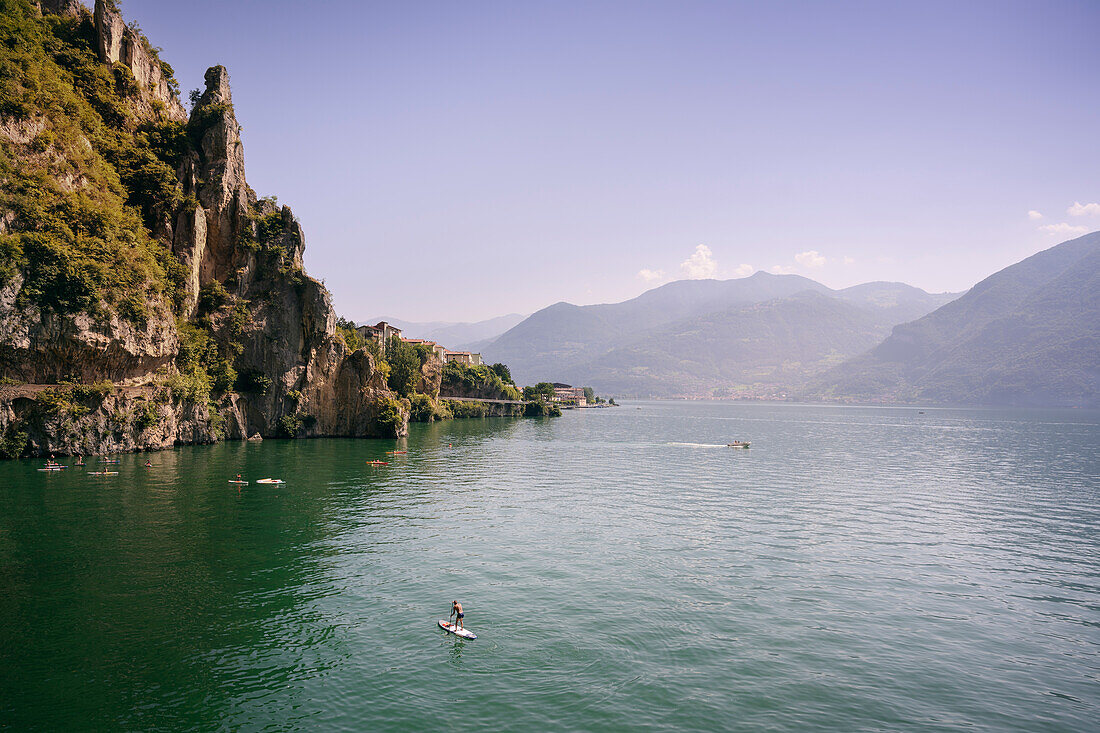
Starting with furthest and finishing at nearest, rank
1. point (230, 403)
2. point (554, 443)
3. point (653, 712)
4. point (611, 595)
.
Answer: point (554, 443) → point (230, 403) → point (611, 595) → point (653, 712)

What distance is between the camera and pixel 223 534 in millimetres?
37906

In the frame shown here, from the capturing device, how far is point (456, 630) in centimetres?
2397

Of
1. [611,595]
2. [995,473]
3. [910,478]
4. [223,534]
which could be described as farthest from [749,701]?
[995,473]

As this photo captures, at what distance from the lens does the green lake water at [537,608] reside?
1892 centimetres

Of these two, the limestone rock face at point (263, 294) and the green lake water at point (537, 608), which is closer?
the green lake water at point (537, 608)

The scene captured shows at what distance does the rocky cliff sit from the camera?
6469 cm

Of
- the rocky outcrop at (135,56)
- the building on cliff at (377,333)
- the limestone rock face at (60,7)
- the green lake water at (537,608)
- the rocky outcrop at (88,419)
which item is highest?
the limestone rock face at (60,7)

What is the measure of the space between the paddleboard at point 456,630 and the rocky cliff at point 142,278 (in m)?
66.6

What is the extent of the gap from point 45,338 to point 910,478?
106m

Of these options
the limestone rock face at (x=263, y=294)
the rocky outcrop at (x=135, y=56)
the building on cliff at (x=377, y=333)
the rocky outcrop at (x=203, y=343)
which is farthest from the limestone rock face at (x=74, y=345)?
the building on cliff at (x=377, y=333)

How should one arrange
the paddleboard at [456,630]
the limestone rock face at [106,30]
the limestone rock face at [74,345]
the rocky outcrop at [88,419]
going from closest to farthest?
1. the paddleboard at [456,630]
2. the limestone rock face at [74,345]
3. the rocky outcrop at [88,419]
4. the limestone rock face at [106,30]

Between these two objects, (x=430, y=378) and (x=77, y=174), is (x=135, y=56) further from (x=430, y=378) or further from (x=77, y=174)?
(x=430, y=378)

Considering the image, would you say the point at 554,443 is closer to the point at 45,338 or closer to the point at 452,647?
the point at 45,338

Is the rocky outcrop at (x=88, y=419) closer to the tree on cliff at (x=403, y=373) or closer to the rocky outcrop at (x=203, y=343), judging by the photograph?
the rocky outcrop at (x=203, y=343)
